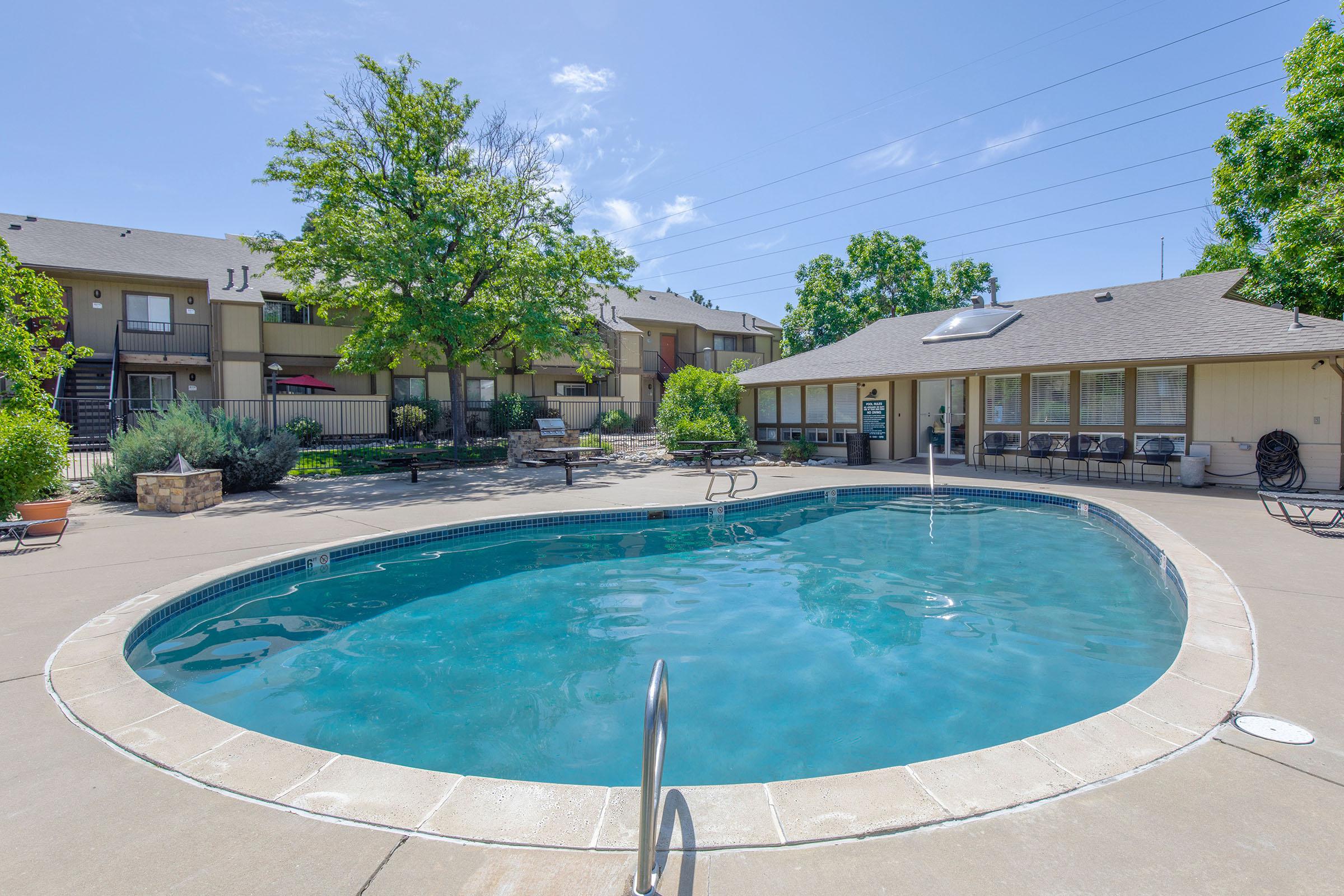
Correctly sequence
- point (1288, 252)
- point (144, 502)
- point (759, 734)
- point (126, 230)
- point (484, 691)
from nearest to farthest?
1. point (759, 734)
2. point (484, 691)
3. point (144, 502)
4. point (1288, 252)
5. point (126, 230)

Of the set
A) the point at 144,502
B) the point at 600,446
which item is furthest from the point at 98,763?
the point at 600,446

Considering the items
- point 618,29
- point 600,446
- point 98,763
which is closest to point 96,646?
point 98,763

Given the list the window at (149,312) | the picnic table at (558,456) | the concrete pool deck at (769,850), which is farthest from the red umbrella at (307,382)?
the concrete pool deck at (769,850)

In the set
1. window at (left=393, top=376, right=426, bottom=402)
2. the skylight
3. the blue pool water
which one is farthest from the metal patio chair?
window at (left=393, top=376, right=426, bottom=402)

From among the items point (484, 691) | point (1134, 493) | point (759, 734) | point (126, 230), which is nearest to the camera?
point (759, 734)

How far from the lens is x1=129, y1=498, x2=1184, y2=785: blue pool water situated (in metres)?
4.03

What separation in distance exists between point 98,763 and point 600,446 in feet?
55.4

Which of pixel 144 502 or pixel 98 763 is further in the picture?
pixel 144 502

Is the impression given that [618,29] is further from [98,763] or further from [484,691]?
[98,763]

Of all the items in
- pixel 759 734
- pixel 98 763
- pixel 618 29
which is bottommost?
pixel 759 734

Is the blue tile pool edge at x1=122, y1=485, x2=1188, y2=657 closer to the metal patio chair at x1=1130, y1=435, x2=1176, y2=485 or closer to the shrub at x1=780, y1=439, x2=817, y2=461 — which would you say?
the metal patio chair at x1=1130, y1=435, x2=1176, y2=485

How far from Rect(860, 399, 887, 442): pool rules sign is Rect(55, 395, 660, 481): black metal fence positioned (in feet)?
22.7

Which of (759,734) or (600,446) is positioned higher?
(600,446)

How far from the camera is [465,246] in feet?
53.4
